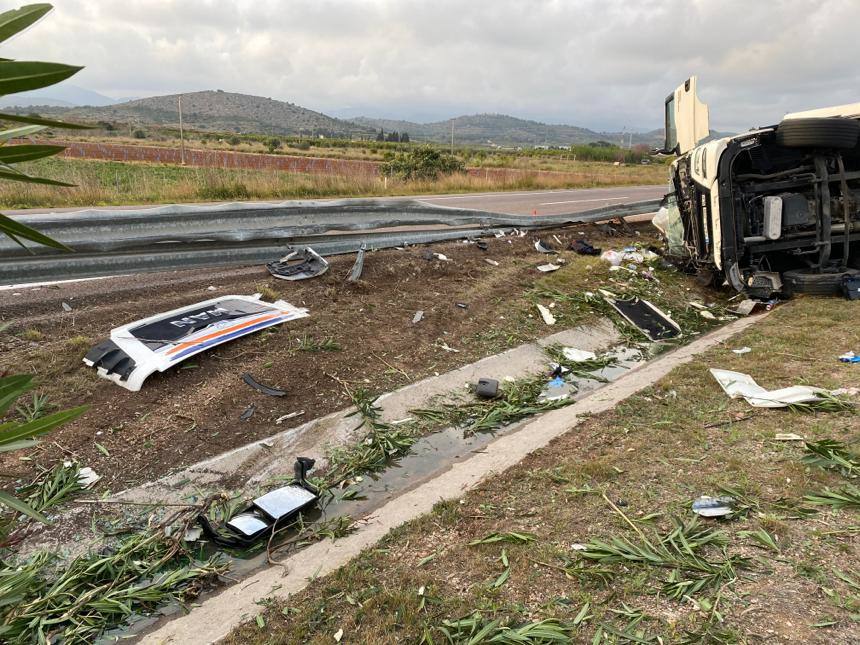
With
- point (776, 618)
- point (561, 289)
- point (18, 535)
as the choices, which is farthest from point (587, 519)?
point (561, 289)

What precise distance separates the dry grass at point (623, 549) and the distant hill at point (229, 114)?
306ft

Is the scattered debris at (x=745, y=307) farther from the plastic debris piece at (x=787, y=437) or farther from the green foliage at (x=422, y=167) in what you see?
the green foliage at (x=422, y=167)

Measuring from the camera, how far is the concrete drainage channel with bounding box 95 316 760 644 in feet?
9.07

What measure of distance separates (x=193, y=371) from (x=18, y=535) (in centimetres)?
180

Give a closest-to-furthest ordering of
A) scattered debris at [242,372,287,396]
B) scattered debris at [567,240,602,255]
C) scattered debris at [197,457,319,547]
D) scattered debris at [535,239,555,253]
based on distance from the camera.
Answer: scattered debris at [197,457,319,547], scattered debris at [242,372,287,396], scattered debris at [535,239,555,253], scattered debris at [567,240,602,255]

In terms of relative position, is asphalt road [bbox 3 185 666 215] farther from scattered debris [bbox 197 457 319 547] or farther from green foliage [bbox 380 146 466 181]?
scattered debris [bbox 197 457 319 547]

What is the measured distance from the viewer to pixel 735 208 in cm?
698

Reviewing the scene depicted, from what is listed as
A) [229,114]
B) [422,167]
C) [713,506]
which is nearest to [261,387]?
[713,506]

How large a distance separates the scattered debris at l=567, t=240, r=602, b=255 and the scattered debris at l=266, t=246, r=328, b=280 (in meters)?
4.97

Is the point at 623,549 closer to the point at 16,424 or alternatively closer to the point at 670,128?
the point at 16,424

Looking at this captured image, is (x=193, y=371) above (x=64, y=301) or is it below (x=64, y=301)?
below

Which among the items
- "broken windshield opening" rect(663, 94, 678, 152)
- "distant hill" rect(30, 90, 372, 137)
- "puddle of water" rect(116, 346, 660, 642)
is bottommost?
"puddle of water" rect(116, 346, 660, 642)

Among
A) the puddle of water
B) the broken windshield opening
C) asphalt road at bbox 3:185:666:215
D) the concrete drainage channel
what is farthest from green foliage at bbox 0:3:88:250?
asphalt road at bbox 3:185:666:215

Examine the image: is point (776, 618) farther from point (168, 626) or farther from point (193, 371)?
point (193, 371)
